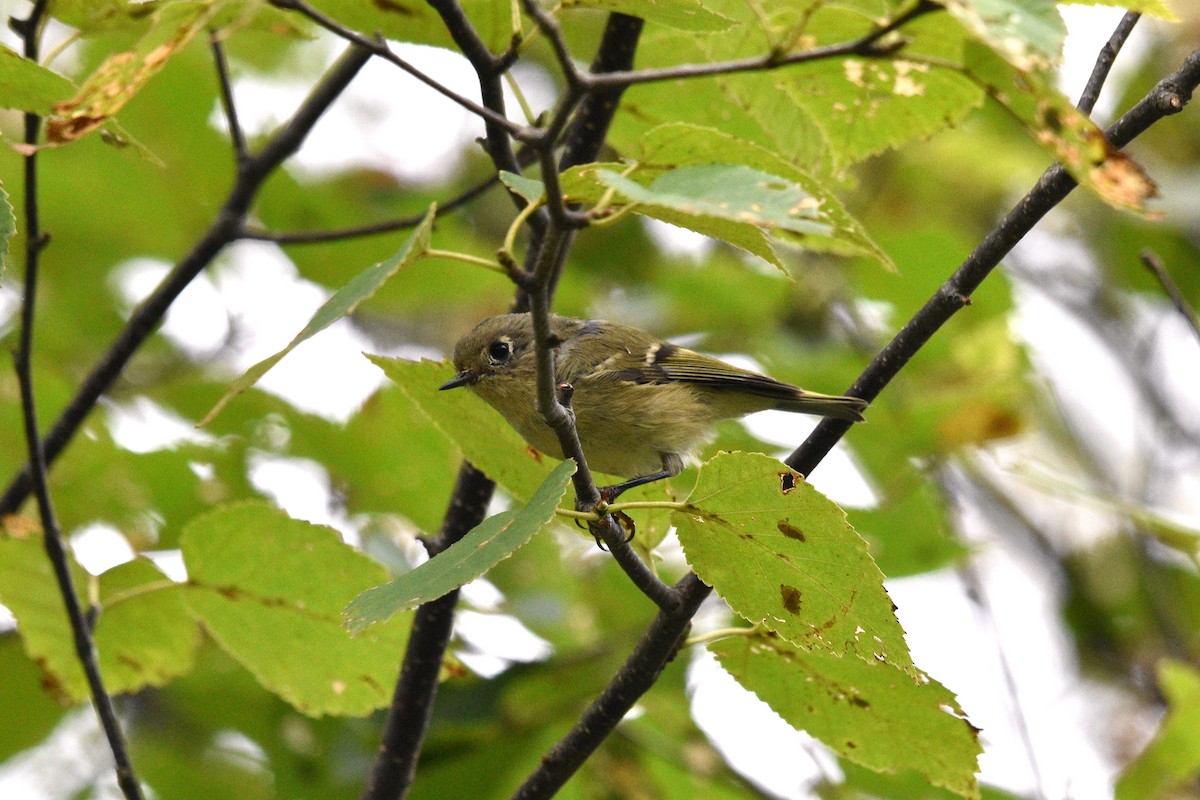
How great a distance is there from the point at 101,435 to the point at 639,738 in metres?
1.52

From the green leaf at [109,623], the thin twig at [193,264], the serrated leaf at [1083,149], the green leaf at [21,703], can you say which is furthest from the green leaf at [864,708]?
the green leaf at [21,703]

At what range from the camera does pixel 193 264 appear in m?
2.44

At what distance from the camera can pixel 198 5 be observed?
1261 mm

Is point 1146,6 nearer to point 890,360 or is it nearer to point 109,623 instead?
point 890,360

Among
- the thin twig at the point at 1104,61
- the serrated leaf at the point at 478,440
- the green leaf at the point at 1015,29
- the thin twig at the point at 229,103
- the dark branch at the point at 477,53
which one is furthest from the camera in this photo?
the thin twig at the point at 229,103

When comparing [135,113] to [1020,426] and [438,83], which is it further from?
[1020,426]

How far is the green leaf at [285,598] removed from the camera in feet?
7.04

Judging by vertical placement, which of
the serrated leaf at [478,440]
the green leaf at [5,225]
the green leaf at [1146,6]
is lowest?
the green leaf at [5,225]

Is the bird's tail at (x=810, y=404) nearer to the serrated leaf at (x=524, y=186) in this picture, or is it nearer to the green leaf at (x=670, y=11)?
the green leaf at (x=670, y=11)

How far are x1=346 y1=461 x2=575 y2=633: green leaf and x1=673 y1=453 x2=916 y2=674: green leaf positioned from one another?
0.78 feet

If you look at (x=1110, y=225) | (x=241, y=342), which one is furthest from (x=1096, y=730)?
(x=241, y=342)

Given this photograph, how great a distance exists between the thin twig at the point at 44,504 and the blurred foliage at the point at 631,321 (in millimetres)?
84

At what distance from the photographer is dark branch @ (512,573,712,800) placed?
1698 mm

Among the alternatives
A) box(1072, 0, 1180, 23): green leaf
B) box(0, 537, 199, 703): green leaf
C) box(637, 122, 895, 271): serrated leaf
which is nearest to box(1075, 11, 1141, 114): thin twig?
box(1072, 0, 1180, 23): green leaf
